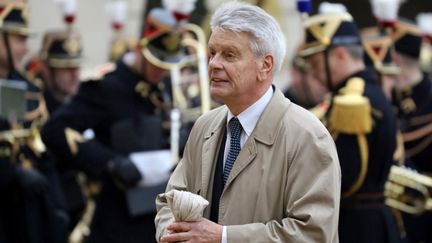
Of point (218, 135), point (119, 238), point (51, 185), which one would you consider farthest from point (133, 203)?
point (218, 135)

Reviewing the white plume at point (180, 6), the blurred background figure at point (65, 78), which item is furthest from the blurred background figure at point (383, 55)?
the blurred background figure at point (65, 78)

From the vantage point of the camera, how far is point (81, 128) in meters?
8.45

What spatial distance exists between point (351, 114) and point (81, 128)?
2.14m

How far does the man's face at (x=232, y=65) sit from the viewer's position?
480cm

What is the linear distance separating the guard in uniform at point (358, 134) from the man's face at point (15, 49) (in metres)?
2.75

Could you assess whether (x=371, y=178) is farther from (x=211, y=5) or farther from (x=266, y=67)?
(x=211, y=5)

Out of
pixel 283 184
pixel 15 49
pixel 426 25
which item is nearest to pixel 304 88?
pixel 426 25

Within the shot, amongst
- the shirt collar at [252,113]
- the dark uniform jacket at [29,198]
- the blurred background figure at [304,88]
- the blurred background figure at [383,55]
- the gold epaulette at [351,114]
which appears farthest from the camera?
the blurred background figure at [304,88]

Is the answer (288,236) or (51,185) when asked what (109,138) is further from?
(288,236)

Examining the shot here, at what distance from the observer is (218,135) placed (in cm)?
507

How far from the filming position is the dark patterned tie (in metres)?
4.95

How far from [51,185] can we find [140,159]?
7.20 ft

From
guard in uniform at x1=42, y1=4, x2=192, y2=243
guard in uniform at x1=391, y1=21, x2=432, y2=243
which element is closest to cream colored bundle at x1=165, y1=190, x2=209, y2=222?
guard in uniform at x1=42, y1=4, x2=192, y2=243

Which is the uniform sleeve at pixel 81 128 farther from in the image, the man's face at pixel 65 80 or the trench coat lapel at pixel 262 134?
the trench coat lapel at pixel 262 134
